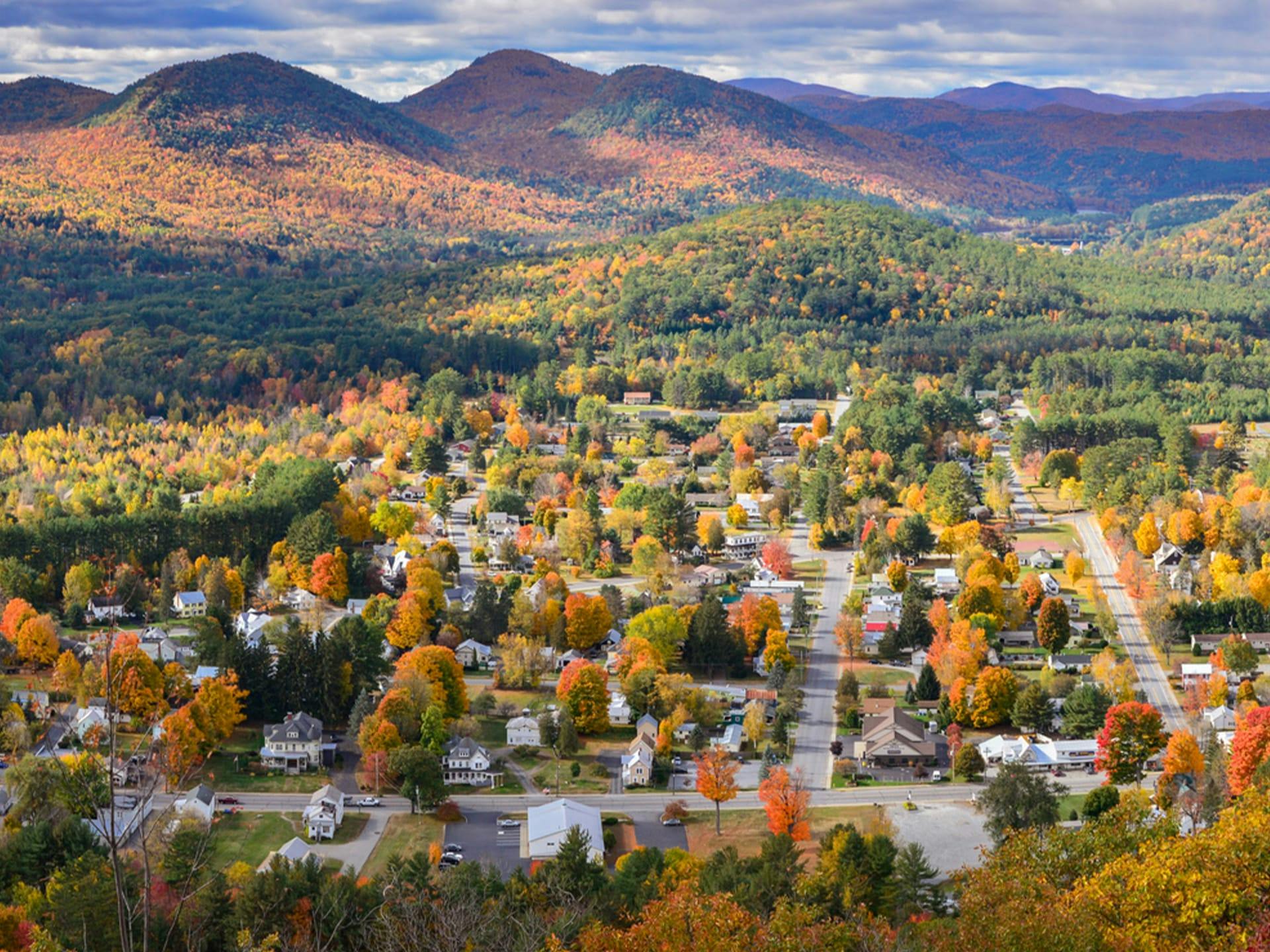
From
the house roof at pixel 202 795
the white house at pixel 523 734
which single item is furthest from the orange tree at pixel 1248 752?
the house roof at pixel 202 795

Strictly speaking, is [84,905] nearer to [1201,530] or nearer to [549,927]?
[549,927]

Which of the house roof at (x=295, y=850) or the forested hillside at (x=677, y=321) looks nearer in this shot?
the house roof at (x=295, y=850)

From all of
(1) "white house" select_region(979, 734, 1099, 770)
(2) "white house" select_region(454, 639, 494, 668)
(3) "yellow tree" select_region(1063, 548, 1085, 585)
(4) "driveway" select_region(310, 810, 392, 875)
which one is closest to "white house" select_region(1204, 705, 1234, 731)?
(1) "white house" select_region(979, 734, 1099, 770)

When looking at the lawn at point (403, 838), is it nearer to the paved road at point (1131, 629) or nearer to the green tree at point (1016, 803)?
the green tree at point (1016, 803)

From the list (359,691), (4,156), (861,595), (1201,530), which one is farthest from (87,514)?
(4,156)

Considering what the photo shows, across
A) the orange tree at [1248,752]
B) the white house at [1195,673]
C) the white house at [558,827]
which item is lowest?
the white house at [558,827]

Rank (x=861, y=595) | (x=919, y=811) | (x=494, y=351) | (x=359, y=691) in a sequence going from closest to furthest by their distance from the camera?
(x=919, y=811)
(x=359, y=691)
(x=861, y=595)
(x=494, y=351)

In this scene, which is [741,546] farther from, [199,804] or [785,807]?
[199,804]
